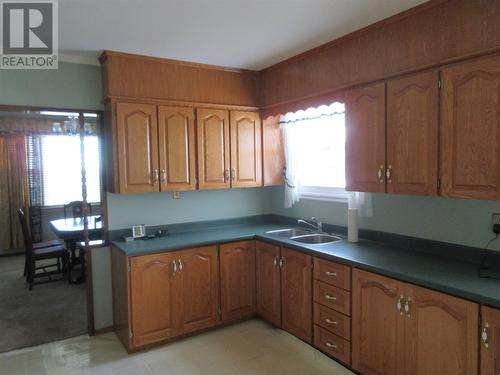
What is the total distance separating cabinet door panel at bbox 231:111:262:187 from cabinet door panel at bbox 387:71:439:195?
1.53 m

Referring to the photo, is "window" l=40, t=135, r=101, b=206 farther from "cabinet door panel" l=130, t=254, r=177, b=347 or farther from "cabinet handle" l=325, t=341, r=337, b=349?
"cabinet handle" l=325, t=341, r=337, b=349

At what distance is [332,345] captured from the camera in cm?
269

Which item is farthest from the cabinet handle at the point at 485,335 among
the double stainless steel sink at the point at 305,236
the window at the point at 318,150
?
the window at the point at 318,150

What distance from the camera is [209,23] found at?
244 cm

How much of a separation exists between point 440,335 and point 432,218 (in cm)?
87

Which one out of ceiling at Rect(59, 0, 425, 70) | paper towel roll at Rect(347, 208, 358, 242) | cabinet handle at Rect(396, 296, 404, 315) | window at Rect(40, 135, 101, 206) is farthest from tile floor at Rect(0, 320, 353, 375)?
window at Rect(40, 135, 101, 206)

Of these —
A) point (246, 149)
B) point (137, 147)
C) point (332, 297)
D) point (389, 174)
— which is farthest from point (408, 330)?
point (137, 147)

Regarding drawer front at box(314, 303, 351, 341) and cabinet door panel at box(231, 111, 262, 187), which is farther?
cabinet door panel at box(231, 111, 262, 187)

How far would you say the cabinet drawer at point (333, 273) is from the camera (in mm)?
2511

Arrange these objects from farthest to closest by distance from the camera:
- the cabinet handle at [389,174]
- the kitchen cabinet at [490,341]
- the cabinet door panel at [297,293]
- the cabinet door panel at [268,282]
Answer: the cabinet door panel at [268,282] < the cabinet door panel at [297,293] < the cabinet handle at [389,174] < the kitchen cabinet at [490,341]

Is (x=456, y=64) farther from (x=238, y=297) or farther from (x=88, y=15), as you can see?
(x=238, y=297)

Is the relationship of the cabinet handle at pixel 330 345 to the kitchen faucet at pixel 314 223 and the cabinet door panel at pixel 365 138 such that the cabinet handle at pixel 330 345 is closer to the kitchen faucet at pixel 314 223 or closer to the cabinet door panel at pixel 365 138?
the kitchen faucet at pixel 314 223

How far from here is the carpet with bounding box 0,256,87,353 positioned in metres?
3.24

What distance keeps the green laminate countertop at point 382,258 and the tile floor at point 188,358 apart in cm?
80
